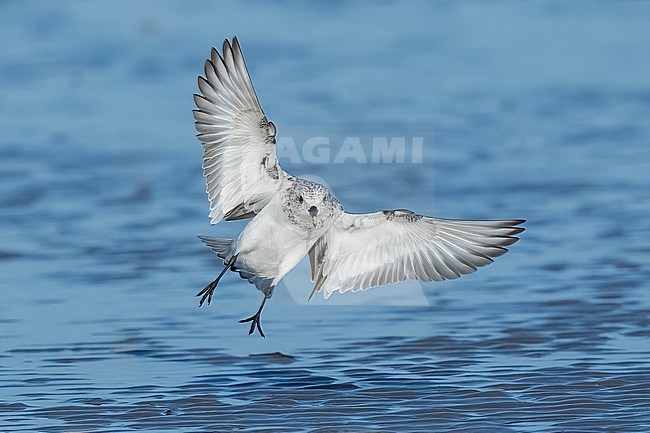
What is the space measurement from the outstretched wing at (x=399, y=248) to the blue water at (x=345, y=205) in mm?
654

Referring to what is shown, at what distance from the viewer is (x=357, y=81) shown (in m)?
16.6

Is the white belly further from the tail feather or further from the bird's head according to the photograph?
the tail feather

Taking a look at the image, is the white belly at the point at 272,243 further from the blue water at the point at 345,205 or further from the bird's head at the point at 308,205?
the blue water at the point at 345,205

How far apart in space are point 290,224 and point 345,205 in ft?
15.1

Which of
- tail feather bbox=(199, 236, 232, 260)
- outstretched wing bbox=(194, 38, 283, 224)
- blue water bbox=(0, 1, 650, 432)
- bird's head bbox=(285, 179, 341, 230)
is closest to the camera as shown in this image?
bird's head bbox=(285, 179, 341, 230)

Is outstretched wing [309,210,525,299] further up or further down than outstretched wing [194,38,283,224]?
further down

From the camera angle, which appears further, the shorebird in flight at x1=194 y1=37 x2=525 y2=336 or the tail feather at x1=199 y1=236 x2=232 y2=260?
the tail feather at x1=199 y1=236 x2=232 y2=260

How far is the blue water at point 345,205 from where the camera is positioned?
25.4ft

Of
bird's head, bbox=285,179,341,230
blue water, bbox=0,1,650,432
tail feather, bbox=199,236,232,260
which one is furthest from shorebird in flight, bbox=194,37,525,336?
blue water, bbox=0,1,650,432

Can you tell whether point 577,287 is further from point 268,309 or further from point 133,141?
point 133,141

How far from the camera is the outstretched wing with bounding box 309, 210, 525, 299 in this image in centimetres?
759

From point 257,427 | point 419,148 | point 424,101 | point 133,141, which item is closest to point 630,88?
point 424,101

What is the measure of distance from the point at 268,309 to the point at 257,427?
8.07 ft

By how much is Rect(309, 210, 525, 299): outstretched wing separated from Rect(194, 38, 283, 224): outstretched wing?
51cm
